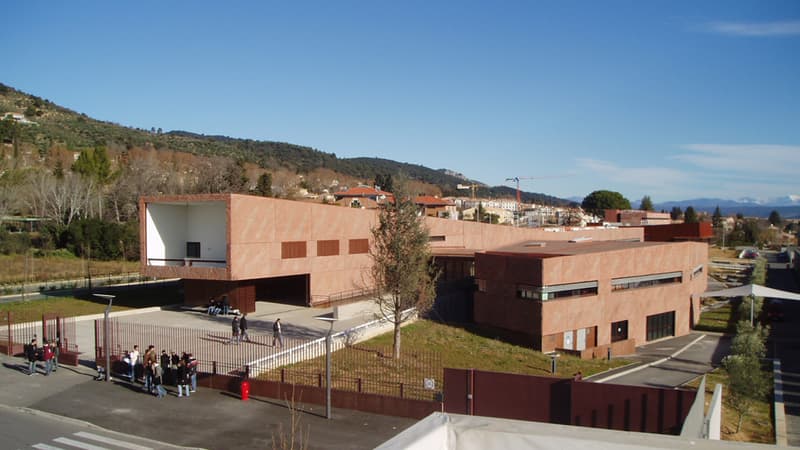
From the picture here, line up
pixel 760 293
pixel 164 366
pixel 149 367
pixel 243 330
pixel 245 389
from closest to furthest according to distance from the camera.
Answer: pixel 245 389
pixel 149 367
pixel 164 366
pixel 243 330
pixel 760 293

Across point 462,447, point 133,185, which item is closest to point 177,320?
point 462,447

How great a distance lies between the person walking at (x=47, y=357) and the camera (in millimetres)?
21831

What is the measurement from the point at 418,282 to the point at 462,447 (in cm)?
2375

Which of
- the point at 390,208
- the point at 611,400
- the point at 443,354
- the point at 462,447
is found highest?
the point at 390,208

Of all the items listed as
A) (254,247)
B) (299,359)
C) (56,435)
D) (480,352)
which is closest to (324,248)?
(254,247)

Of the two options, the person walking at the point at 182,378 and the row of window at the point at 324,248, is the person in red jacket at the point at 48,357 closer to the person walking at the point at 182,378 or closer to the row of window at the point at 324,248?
the person walking at the point at 182,378

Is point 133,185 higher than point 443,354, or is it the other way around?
point 133,185

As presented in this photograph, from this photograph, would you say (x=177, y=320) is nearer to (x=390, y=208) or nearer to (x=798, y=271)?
(x=390, y=208)

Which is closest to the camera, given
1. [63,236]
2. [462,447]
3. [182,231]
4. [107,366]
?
[462,447]

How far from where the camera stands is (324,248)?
38938mm

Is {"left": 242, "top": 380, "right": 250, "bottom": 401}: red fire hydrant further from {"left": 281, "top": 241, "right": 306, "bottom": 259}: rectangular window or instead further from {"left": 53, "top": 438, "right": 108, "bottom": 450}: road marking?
{"left": 281, "top": 241, "right": 306, "bottom": 259}: rectangular window

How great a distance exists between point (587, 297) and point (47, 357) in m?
26.8

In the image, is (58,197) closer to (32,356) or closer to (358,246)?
(358,246)

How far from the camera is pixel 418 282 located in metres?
27.5
